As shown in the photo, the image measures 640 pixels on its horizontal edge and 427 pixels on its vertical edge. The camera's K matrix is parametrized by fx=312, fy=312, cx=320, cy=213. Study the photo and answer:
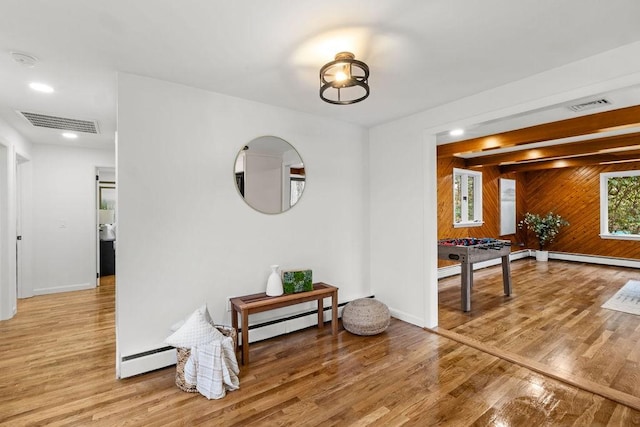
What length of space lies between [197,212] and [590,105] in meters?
4.21

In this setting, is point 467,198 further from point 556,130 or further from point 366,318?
point 366,318

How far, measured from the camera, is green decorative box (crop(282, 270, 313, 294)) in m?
3.14

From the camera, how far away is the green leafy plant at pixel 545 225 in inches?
309

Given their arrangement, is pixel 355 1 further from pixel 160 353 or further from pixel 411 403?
pixel 160 353

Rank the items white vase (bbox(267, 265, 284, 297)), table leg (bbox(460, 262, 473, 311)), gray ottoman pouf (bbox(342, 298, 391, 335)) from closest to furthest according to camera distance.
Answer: white vase (bbox(267, 265, 284, 297)) → gray ottoman pouf (bbox(342, 298, 391, 335)) → table leg (bbox(460, 262, 473, 311))

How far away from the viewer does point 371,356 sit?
2.89m

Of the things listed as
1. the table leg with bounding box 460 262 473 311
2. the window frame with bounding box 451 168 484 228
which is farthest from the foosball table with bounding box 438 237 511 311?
the window frame with bounding box 451 168 484 228

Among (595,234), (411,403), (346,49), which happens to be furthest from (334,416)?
(595,234)

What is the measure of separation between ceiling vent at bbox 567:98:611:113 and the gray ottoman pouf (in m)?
3.01

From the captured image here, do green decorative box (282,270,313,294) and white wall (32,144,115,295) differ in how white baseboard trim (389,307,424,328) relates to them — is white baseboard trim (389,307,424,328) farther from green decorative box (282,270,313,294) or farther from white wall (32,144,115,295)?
white wall (32,144,115,295)

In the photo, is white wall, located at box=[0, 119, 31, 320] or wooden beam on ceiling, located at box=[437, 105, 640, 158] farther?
white wall, located at box=[0, 119, 31, 320]

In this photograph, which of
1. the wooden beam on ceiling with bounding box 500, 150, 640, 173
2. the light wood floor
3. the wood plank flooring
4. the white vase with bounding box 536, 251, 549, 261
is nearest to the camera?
the light wood floor

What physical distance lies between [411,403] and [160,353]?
2.06 m

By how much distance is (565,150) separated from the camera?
5559mm
